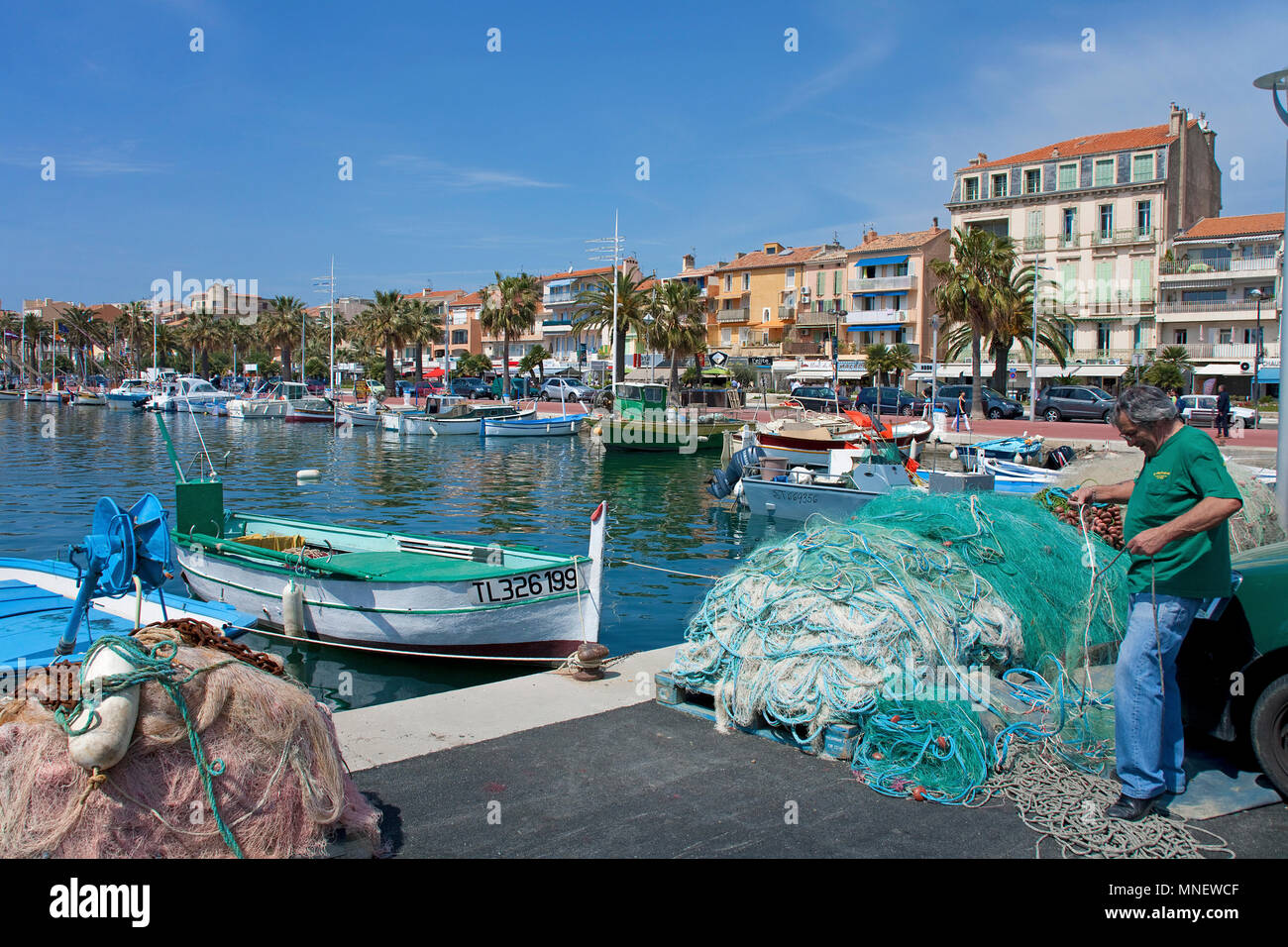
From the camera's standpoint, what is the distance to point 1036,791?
195 inches

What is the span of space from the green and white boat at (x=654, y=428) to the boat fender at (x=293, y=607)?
29746 millimetres

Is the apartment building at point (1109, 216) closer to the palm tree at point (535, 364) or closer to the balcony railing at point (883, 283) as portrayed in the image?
the balcony railing at point (883, 283)

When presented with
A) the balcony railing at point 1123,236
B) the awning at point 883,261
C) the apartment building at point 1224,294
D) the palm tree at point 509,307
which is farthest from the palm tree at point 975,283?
the palm tree at point 509,307

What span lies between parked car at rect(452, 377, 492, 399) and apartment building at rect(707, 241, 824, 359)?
2159 centimetres

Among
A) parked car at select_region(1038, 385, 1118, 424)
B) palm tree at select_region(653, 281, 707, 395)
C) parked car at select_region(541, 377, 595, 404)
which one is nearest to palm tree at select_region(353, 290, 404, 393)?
parked car at select_region(541, 377, 595, 404)

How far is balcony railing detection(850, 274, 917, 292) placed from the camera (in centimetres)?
7156

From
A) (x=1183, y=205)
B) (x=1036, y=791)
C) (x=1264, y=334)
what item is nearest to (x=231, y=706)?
(x=1036, y=791)

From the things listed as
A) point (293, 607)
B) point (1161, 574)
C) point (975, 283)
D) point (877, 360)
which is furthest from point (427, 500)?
point (877, 360)

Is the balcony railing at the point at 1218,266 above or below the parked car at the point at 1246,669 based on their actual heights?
above

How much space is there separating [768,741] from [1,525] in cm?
2242

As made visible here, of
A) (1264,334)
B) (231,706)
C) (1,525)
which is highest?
(1264,334)

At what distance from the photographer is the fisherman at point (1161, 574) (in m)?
4.52
